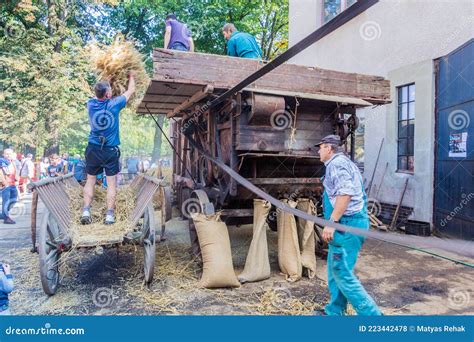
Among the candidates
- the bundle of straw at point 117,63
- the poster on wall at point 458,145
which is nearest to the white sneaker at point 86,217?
the bundle of straw at point 117,63

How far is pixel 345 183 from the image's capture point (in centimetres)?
311

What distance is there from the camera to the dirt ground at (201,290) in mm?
3602

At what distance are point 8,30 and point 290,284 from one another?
1545cm

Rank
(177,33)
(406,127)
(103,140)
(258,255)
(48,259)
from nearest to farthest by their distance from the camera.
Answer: (48,259)
(103,140)
(258,255)
(177,33)
(406,127)

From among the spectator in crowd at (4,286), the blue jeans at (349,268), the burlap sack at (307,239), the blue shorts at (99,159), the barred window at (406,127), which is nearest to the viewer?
the spectator in crowd at (4,286)

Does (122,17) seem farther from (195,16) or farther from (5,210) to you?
(5,210)

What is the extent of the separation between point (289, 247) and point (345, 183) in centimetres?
176

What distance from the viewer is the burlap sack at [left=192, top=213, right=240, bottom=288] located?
412cm

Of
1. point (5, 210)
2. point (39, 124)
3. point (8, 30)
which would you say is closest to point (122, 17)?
point (8, 30)

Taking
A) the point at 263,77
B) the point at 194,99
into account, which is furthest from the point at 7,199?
the point at 263,77

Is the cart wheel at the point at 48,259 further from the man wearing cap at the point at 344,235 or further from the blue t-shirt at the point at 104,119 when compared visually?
the man wearing cap at the point at 344,235

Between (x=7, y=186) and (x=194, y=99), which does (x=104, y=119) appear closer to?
(x=194, y=99)

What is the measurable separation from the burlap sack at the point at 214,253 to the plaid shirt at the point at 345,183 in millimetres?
1589

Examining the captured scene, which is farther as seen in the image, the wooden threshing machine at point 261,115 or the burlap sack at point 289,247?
the burlap sack at point 289,247
